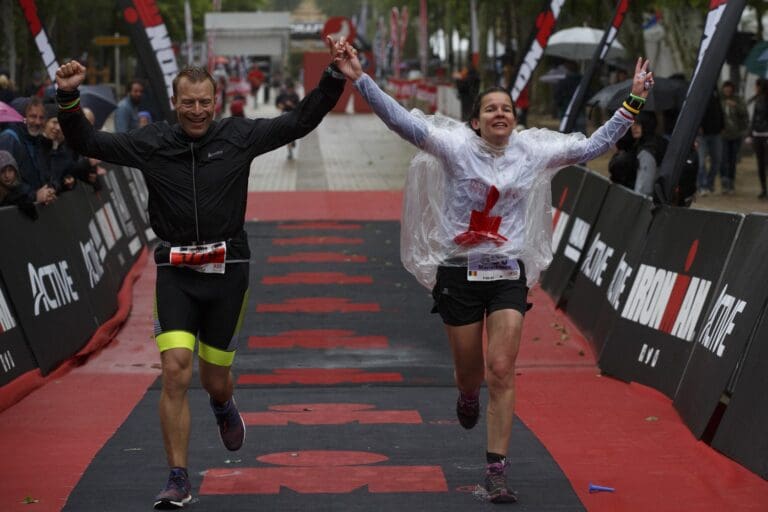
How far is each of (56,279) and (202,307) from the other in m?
4.46

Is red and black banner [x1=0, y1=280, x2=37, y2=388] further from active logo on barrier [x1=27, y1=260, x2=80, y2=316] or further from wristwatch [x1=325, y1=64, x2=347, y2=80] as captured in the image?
wristwatch [x1=325, y1=64, x2=347, y2=80]

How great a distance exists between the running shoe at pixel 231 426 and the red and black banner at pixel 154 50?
428 inches

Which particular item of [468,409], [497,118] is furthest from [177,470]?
[497,118]

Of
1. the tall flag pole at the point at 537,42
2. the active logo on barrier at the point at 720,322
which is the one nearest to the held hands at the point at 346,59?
the active logo on barrier at the point at 720,322

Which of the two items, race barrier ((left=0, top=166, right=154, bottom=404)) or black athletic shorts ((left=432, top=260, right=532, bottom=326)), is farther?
race barrier ((left=0, top=166, right=154, bottom=404))

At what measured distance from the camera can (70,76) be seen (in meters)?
6.50

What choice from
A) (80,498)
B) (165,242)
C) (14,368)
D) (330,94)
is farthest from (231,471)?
(14,368)

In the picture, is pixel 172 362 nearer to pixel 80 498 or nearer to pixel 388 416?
pixel 80 498

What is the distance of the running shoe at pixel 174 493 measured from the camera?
6570 mm

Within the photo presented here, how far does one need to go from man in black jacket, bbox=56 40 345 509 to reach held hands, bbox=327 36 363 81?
1 centimetres

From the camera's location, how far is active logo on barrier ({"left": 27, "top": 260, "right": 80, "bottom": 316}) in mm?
10281

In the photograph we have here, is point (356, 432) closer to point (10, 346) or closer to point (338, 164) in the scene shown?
point (10, 346)

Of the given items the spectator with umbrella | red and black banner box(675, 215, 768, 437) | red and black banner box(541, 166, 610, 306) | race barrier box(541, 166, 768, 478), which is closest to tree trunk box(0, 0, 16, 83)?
the spectator with umbrella

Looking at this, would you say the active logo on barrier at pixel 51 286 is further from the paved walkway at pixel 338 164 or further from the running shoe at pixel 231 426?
the paved walkway at pixel 338 164
